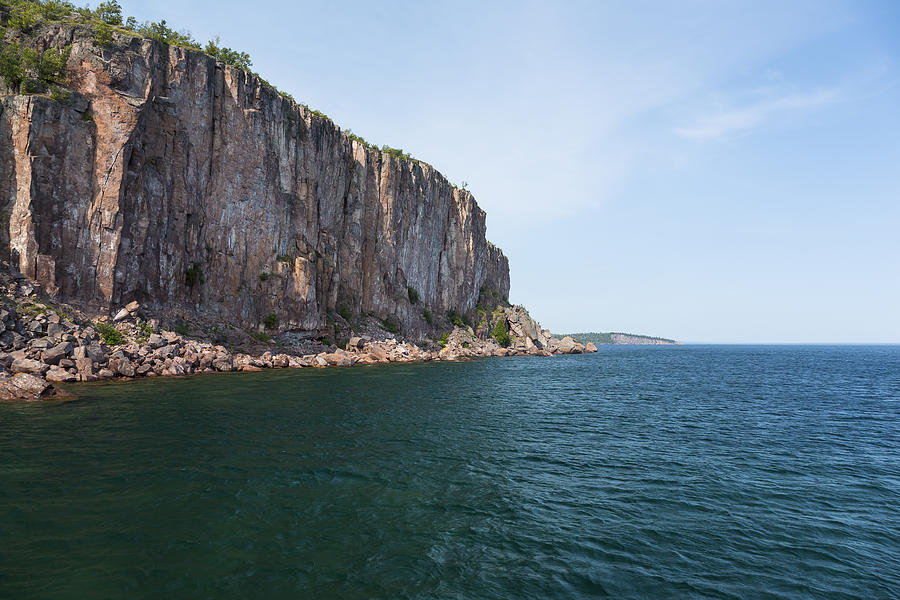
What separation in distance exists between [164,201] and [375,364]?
3080 centimetres

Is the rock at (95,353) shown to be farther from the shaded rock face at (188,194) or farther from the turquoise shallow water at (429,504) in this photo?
the turquoise shallow water at (429,504)

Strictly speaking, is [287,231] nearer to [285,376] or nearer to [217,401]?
[285,376]

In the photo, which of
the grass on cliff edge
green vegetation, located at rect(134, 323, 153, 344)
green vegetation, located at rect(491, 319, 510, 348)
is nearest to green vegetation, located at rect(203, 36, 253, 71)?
the grass on cliff edge

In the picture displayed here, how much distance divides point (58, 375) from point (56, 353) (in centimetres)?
248

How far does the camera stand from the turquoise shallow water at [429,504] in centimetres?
914

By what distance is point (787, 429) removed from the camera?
25.2 meters

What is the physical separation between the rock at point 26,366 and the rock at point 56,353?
50.3 inches

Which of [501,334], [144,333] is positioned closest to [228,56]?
[144,333]

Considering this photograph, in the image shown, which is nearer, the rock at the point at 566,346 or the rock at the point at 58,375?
the rock at the point at 58,375

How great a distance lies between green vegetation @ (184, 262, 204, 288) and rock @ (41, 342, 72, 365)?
17.4 m

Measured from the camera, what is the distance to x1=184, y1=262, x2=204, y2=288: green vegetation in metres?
50.5

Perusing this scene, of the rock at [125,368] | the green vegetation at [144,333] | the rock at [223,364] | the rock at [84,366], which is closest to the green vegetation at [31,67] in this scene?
the green vegetation at [144,333]

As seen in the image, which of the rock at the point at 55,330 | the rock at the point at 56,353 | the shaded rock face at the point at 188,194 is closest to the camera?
the rock at the point at 56,353

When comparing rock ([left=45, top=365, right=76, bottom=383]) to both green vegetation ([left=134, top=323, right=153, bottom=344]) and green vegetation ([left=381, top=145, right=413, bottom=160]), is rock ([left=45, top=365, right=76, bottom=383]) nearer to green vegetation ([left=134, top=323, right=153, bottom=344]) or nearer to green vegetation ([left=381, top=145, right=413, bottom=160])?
green vegetation ([left=134, top=323, right=153, bottom=344])
